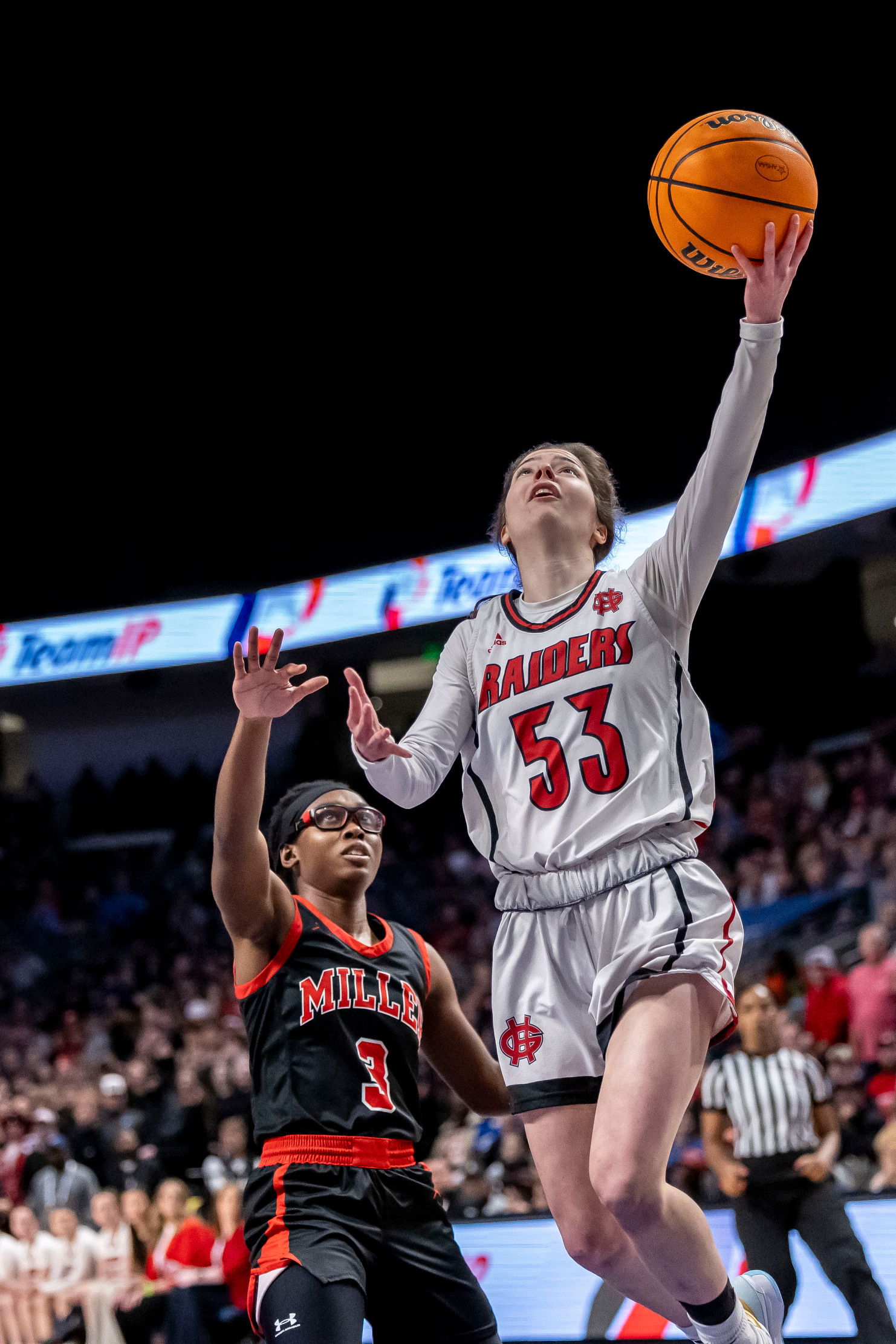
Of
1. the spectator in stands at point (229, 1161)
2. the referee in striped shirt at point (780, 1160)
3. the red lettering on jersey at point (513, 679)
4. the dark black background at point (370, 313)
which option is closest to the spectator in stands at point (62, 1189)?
the spectator in stands at point (229, 1161)

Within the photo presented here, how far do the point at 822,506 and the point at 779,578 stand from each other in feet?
7.17

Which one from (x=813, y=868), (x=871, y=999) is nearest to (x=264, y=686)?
(x=871, y=999)

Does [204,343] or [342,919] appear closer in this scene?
[342,919]

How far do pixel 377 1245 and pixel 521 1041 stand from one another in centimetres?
75

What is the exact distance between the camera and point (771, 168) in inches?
122

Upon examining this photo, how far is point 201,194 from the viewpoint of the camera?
15086 millimetres

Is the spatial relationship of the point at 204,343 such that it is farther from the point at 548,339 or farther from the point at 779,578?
the point at 779,578

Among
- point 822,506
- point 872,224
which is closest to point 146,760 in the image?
point 822,506

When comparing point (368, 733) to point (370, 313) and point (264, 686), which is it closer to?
point (264, 686)

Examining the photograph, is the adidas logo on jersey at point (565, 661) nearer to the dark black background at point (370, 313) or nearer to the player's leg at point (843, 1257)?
the player's leg at point (843, 1257)

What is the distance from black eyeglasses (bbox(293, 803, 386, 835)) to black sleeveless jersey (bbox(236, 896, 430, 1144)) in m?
0.27

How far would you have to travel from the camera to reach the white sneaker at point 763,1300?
3.15m

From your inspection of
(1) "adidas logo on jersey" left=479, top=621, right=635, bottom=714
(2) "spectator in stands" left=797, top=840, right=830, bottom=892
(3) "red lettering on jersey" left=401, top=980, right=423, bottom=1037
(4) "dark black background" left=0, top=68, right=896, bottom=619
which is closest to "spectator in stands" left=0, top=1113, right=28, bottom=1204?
(2) "spectator in stands" left=797, top=840, right=830, bottom=892

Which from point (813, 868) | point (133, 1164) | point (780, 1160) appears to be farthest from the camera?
point (813, 868)
